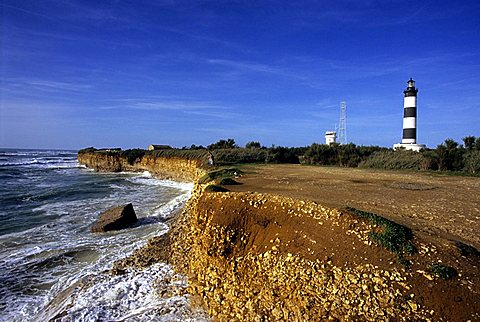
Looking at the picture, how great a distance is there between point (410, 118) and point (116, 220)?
27.2 meters

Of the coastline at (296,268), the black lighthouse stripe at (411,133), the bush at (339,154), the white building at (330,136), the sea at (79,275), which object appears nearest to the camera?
the coastline at (296,268)

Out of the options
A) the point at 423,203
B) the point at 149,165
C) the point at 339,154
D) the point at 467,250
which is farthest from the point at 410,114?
the point at 149,165

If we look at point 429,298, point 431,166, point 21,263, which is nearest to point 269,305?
point 429,298

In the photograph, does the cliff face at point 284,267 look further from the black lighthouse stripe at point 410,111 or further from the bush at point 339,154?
the black lighthouse stripe at point 410,111

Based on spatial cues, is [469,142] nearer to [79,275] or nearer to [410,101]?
[410,101]

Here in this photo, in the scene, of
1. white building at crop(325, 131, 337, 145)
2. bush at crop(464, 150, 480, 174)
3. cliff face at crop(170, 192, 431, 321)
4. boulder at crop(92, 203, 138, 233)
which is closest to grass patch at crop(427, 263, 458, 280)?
cliff face at crop(170, 192, 431, 321)

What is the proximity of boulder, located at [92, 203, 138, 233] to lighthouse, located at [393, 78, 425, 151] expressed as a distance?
2542cm

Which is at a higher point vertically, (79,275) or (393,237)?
(393,237)

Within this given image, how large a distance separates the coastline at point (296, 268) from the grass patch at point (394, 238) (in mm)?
132

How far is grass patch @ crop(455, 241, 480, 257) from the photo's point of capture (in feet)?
16.6

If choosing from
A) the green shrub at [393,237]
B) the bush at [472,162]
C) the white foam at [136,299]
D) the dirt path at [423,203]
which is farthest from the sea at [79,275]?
the bush at [472,162]

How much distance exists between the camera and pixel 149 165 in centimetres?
4156

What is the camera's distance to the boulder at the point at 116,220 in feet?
40.5

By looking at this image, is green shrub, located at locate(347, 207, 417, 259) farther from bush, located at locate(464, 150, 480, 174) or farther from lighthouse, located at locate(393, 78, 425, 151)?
lighthouse, located at locate(393, 78, 425, 151)
